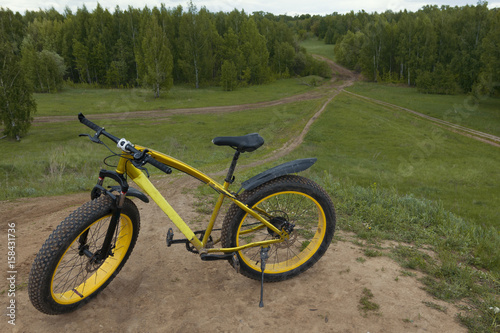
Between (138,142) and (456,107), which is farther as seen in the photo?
(456,107)

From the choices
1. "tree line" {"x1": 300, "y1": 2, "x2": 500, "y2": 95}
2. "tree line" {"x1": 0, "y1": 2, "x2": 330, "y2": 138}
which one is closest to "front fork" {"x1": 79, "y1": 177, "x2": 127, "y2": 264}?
"tree line" {"x1": 300, "y1": 2, "x2": 500, "y2": 95}

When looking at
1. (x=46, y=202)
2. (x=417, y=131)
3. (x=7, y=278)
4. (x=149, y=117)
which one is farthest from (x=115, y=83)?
(x=7, y=278)

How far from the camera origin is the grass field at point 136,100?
4006 centimetres

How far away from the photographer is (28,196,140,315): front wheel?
128 inches

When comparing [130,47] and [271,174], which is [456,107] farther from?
[130,47]

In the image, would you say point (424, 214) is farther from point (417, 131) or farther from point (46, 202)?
point (417, 131)

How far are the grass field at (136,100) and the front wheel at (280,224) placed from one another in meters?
38.2

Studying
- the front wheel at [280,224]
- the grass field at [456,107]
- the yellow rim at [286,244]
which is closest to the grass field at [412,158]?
the grass field at [456,107]

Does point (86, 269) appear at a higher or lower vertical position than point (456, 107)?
higher

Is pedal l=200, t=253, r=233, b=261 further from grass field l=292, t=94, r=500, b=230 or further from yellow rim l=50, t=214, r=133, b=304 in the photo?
grass field l=292, t=94, r=500, b=230

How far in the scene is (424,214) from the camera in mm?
6379

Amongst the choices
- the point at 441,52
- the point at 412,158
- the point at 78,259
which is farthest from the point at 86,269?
the point at 441,52

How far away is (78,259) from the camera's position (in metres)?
4.11

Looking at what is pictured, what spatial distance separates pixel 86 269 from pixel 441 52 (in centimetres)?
6900
